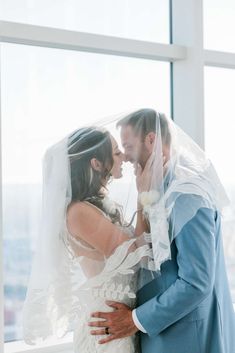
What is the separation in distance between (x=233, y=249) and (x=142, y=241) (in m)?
0.74

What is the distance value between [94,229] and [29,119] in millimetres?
736

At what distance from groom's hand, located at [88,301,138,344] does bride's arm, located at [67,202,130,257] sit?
20 cm

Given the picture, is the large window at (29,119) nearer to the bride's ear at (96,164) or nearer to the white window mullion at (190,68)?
the white window mullion at (190,68)

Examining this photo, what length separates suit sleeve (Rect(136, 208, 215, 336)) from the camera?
1.85m

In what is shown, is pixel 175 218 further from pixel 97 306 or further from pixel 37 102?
pixel 37 102

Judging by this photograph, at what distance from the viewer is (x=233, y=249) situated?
98.9 inches

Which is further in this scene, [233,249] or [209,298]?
[233,249]

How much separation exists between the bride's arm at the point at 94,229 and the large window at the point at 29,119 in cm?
57

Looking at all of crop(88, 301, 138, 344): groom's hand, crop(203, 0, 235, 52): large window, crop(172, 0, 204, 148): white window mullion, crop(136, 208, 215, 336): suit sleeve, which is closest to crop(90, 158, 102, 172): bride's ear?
crop(136, 208, 215, 336): suit sleeve

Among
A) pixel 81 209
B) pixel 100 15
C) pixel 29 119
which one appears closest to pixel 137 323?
pixel 81 209

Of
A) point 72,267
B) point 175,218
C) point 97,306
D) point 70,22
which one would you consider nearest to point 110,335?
point 97,306

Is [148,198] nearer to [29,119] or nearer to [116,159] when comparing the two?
[116,159]

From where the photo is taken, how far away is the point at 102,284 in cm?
192

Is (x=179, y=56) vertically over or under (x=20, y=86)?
over
